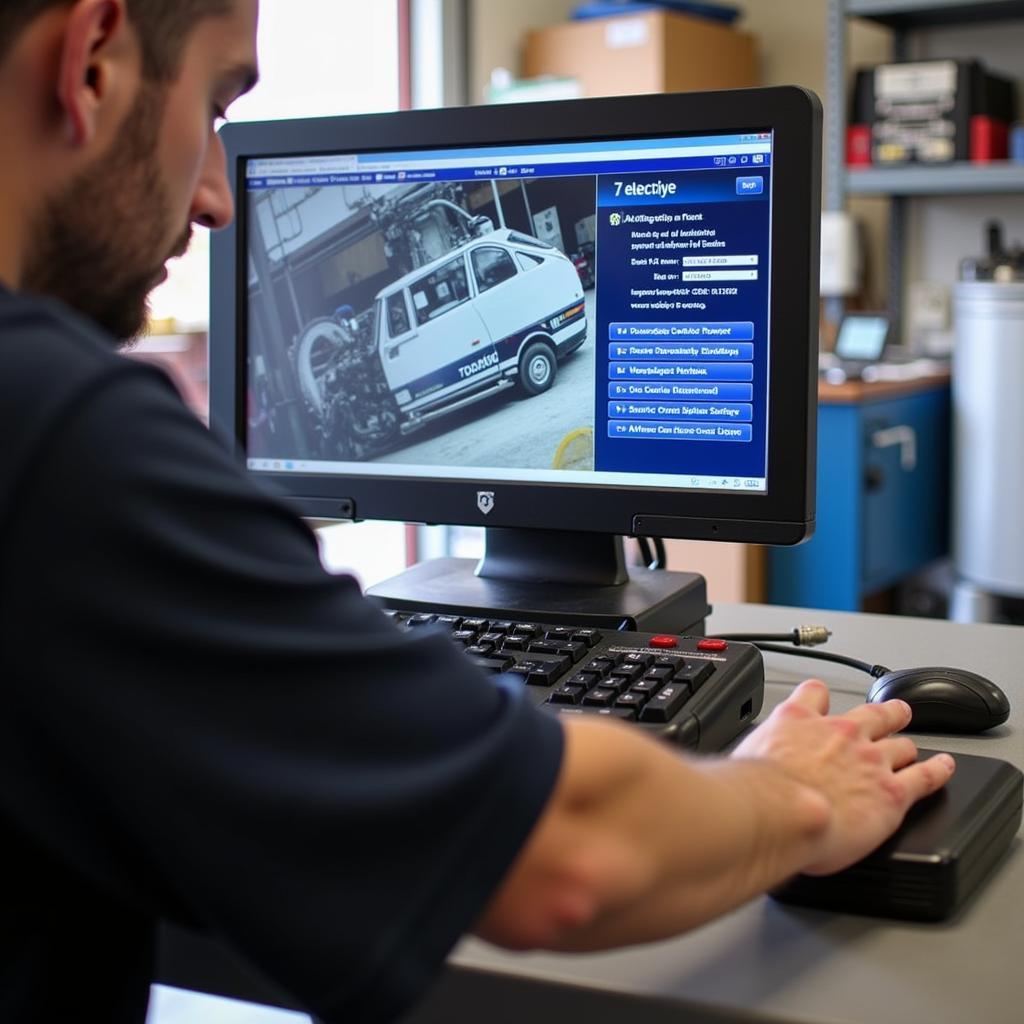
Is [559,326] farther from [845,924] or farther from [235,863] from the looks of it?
[235,863]

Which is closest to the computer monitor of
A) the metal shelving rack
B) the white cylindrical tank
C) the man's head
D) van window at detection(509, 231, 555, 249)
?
van window at detection(509, 231, 555, 249)

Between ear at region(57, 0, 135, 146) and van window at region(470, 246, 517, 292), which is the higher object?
ear at region(57, 0, 135, 146)

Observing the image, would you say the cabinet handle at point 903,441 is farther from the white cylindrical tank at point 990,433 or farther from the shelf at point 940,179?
the shelf at point 940,179

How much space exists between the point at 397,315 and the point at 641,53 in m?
2.44

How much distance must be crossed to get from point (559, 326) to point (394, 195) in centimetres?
18

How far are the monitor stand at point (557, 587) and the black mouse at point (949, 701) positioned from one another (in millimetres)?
197

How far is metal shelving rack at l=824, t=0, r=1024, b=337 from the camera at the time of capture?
3102 millimetres

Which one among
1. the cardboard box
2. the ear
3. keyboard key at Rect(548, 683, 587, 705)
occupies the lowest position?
keyboard key at Rect(548, 683, 587, 705)

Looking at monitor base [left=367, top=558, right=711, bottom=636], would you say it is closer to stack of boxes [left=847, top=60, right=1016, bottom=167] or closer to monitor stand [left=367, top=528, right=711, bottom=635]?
monitor stand [left=367, top=528, right=711, bottom=635]

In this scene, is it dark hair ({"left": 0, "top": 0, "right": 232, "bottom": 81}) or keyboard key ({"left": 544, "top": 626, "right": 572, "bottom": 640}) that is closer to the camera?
dark hair ({"left": 0, "top": 0, "right": 232, "bottom": 81})

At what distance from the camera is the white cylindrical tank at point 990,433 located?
292 centimetres

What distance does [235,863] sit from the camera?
45 cm

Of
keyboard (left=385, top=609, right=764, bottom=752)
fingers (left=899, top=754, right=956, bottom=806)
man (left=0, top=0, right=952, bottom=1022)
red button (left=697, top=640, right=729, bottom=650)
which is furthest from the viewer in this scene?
red button (left=697, top=640, right=729, bottom=650)

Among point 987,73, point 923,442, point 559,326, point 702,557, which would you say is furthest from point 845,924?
point 987,73
